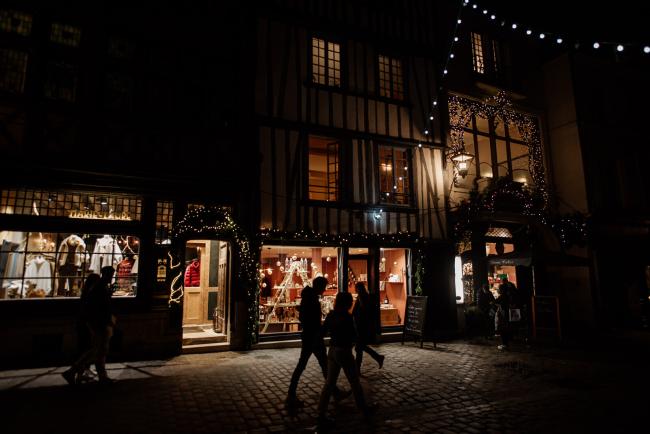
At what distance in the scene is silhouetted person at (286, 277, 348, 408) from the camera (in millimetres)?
5621

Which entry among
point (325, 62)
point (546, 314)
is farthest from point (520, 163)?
Answer: point (325, 62)

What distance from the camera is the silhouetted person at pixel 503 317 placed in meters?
10.1

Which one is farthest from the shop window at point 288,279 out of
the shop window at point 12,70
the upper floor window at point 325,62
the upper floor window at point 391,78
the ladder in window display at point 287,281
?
the shop window at point 12,70

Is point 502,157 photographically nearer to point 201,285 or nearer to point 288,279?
point 288,279

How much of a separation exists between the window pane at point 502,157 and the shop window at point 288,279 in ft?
24.5

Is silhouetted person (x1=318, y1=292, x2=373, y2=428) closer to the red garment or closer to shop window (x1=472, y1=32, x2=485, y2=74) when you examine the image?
the red garment

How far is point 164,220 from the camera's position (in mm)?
9438

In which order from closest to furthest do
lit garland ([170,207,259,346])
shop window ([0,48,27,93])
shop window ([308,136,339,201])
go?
shop window ([0,48,27,93]) → lit garland ([170,207,259,346]) → shop window ([308,136,339,201])

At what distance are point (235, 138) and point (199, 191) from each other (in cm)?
168

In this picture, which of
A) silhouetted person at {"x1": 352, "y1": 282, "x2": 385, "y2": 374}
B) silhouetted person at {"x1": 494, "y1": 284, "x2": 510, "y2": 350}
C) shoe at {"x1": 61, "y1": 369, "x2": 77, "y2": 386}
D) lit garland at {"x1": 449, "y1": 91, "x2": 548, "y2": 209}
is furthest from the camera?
lit garland at {"x1": 449, "y1": 91, "x2": 548, "y2": 209}

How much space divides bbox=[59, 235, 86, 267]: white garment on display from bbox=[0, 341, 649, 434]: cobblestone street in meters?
2.24

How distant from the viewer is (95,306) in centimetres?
658

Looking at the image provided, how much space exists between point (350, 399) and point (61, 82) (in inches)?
363

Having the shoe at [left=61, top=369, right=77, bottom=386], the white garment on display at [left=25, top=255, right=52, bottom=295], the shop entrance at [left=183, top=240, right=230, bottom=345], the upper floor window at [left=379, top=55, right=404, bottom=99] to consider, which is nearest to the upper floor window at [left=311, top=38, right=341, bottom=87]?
the upper floor window at [left=379, top=55, right=404, bottom=99]
